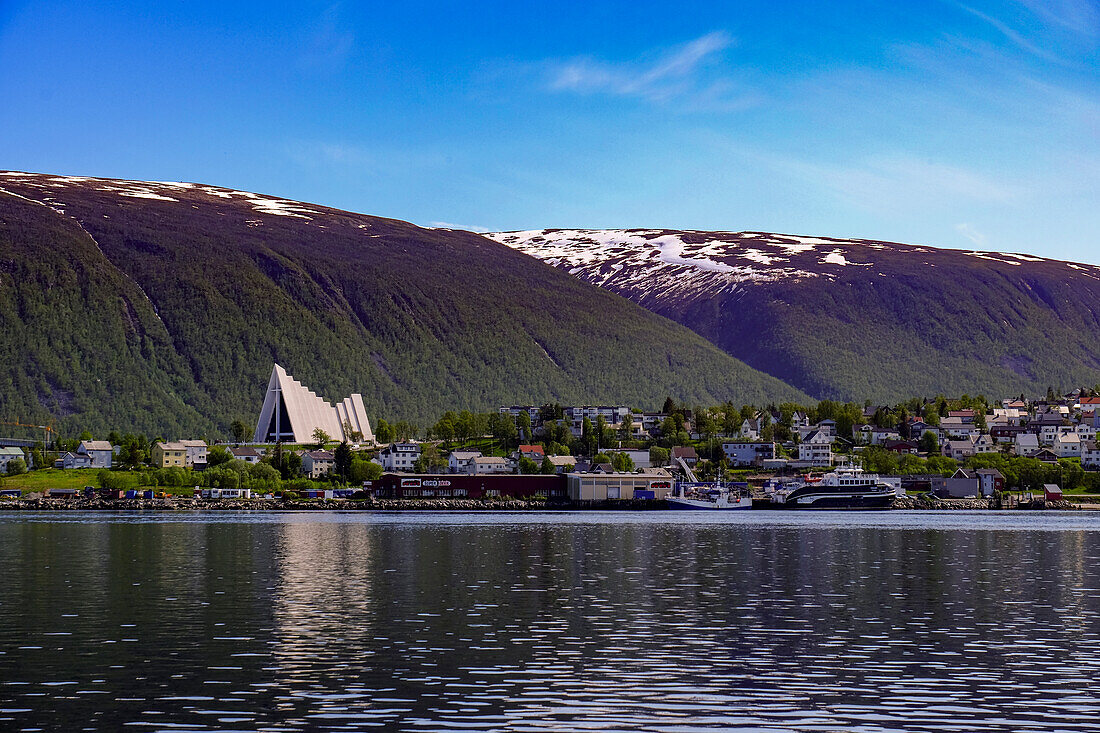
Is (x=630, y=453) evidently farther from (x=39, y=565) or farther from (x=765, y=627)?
(x=765, y=627)

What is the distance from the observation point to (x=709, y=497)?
147m

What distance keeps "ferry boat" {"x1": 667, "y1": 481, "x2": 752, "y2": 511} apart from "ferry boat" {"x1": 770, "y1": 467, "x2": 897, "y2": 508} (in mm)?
3855

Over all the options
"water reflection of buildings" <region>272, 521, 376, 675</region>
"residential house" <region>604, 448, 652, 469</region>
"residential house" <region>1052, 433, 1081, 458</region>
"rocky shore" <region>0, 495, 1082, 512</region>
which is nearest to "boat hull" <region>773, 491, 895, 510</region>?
"rocky shore" <region>0, 495, 1082, 512</region>

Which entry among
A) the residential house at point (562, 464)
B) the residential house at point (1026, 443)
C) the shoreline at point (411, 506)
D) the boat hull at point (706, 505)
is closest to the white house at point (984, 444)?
the residential house at point (1026, 443)

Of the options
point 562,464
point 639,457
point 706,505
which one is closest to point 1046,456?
point 639,457

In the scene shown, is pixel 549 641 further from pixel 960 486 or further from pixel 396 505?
pixel 960 486

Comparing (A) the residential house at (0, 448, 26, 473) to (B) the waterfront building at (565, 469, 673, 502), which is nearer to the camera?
(B) the waterfront building at (565, 469, 673, 502)

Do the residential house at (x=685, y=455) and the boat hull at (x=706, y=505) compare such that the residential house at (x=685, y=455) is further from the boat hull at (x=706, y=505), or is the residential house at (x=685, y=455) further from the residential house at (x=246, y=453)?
the residential house at (x=246, y=453)

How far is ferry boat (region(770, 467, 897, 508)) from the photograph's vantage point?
14275 centimetres

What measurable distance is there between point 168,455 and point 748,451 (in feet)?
254

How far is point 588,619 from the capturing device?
34.4 metres

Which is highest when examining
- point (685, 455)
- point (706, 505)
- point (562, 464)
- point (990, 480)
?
point (685, 455)

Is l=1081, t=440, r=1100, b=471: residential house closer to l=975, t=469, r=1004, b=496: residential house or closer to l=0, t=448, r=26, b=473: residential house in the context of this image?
l=975, t=469, r=1004, b=496: residential house

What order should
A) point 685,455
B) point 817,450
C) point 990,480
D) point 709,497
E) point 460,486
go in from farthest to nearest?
point 685,455, point 817,450, point 460,486, point 990,480, point 709,497
